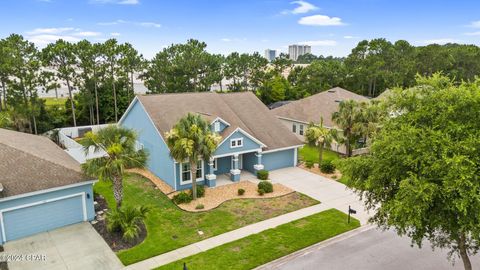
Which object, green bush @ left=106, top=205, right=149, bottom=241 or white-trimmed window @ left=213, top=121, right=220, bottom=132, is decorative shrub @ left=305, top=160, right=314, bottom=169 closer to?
white-trimmed window @ left=213, top=121, right=220, bottom=132

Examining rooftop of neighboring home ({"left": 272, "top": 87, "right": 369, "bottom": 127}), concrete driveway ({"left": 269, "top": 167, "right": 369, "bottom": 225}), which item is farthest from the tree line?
rooftop of neighboring home ({"left": 272, "top": 87, "right": 369, "bottom": 127})

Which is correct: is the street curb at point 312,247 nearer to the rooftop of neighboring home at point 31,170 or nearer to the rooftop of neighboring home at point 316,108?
the rooftop of neighboring home at point 31,170

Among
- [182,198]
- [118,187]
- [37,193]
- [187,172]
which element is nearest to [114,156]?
[118,187]

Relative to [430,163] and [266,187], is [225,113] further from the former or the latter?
[430,163]

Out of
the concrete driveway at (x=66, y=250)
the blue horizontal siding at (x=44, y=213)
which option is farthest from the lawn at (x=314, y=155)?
the concrete driveway at (x=66, y=250)

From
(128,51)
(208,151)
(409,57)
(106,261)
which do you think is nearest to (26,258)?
(106,261)
